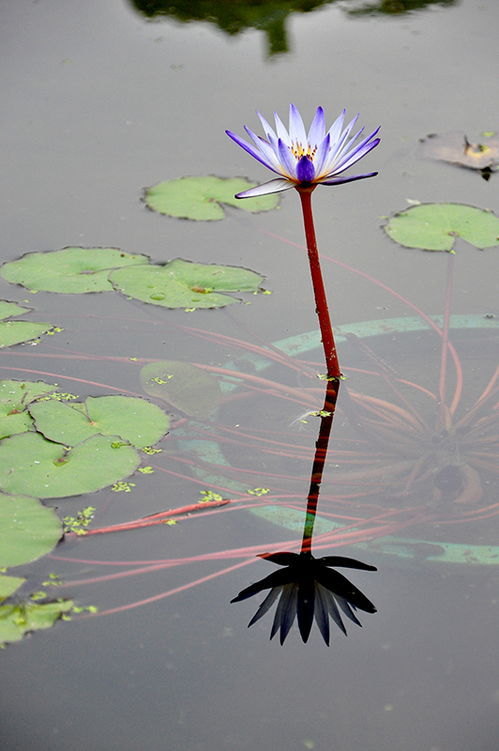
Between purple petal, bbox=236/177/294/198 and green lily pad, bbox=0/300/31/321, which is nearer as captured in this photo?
purple petal, bbox=236/177/294/198

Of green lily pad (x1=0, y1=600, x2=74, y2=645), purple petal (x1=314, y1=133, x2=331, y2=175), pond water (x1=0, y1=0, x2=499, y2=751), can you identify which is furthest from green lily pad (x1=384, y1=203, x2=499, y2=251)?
green lily pad (x1=0, y1=600, x2=74, y2=645)

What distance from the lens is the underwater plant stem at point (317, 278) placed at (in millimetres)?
1922

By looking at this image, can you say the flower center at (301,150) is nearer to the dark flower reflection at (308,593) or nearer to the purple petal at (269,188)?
the purple petal at (269,188)

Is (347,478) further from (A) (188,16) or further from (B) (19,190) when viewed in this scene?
(A) (188,16)

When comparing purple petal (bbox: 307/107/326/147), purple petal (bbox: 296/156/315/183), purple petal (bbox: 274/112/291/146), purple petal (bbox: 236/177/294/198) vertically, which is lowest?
purple petal (bbox: 236/177/294/198)

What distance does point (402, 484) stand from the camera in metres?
2.03

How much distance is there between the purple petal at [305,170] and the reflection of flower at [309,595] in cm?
76

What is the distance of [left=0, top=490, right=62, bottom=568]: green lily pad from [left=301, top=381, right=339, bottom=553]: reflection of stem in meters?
0.49

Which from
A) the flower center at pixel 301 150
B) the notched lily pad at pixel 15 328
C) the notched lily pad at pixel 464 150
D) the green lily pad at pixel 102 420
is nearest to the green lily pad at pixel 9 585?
the green lily pad at pixel 102 420

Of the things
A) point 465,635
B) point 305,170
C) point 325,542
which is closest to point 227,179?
point 305,170

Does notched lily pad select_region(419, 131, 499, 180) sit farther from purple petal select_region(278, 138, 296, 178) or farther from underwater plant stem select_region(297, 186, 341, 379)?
purple petal select_region(278, 138, 296, 178)

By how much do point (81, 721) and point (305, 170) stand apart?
1.09 meters

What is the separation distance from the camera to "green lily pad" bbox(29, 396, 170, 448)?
2010 millimetres

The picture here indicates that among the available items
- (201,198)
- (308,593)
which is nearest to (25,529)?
(308,593)
